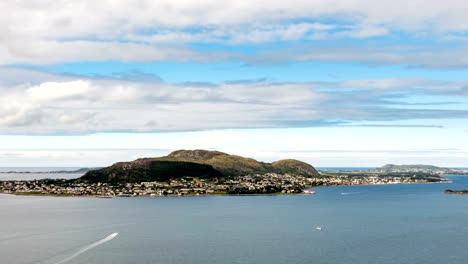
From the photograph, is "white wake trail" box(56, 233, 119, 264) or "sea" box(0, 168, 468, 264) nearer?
"white wake trail" box(56, 233, 119, 264)

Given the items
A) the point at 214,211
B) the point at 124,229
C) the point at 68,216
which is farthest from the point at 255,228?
the point at 68,216

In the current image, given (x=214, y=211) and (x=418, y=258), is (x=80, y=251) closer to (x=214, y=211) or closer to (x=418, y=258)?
(x=418, y=258)

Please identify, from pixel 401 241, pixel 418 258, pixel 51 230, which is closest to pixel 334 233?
pixel 401 241

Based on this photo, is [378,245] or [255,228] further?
[255,228]

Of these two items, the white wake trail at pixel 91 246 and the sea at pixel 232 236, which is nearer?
the white wake trail at pixel 91 246

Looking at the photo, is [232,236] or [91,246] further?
[232,236]

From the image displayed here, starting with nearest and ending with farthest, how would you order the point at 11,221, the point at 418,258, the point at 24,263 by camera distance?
the point at 24,263, the point at 418,258, the point at 11,221

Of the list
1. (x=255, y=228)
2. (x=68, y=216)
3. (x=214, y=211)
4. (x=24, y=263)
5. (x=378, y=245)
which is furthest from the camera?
(x=214, y=211)
